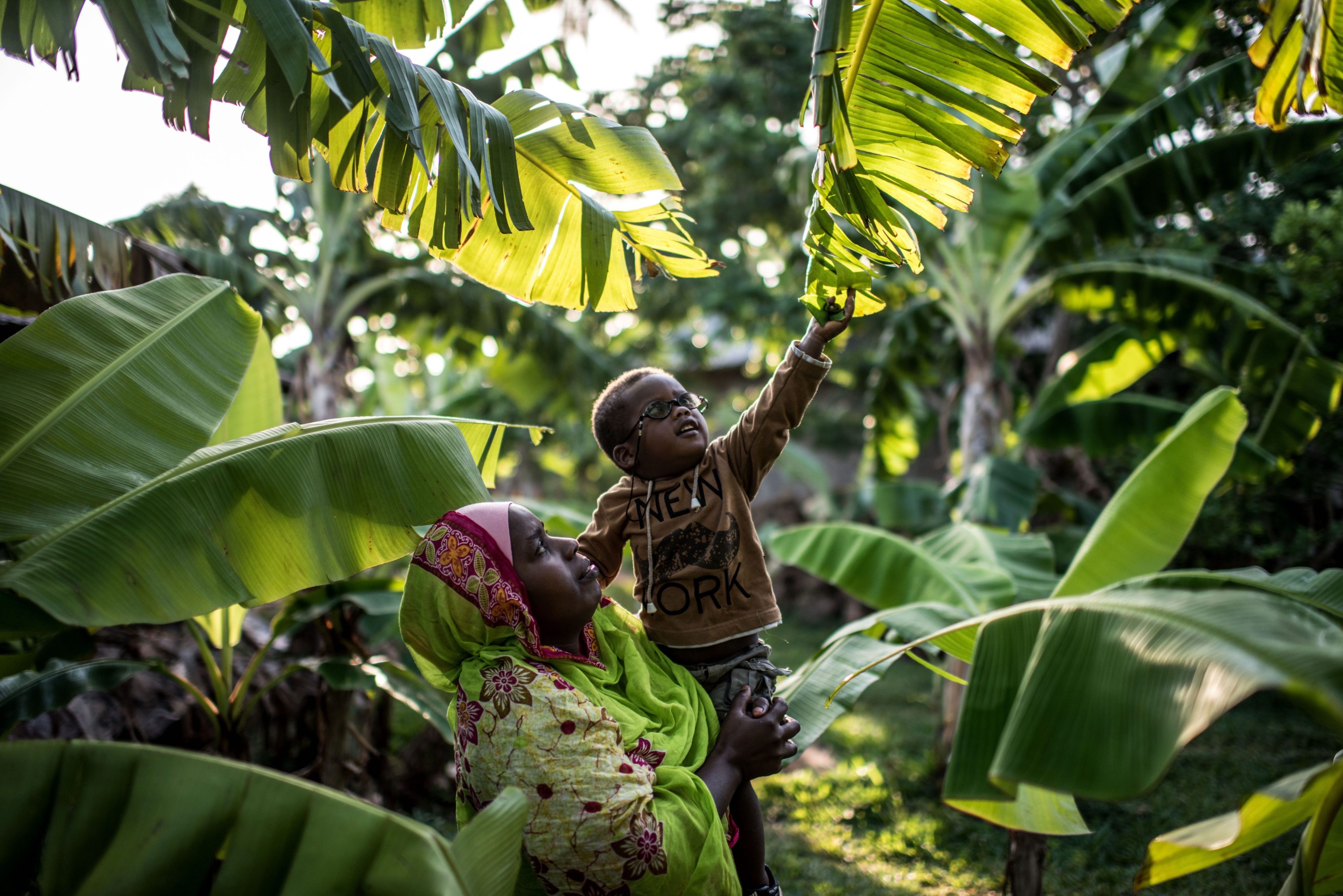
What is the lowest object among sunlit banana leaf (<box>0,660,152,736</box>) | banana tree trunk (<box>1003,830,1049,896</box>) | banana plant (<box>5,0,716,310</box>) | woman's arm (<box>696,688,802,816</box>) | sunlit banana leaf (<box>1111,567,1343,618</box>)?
banana tree trunk (<box>1003,830,1049,896</box>)

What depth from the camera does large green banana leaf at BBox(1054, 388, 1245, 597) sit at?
331 cm

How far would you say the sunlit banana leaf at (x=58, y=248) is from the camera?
269cm

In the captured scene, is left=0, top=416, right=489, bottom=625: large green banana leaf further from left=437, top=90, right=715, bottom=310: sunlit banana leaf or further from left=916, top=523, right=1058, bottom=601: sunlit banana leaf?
left=916, top=523, right=1058, bottom=601: sunlit banana leaf

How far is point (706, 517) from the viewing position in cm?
247

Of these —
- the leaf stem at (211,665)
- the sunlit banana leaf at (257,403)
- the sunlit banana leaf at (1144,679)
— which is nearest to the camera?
the sunlit banana leaf at (1144,679)

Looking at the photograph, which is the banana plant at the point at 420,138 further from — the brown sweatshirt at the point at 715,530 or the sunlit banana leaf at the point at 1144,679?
the sunlit banana leaf at the point at 1144,679

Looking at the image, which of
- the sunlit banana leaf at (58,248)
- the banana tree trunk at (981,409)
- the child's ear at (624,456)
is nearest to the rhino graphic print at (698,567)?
the child's ear at (624,456)

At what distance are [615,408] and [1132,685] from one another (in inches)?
60.3

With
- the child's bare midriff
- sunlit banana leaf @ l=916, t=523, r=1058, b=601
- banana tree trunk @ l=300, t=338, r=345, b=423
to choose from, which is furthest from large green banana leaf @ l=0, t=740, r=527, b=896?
banana tree trunk @ l=300, t=338, r=345, b=423

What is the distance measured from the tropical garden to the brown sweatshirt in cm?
37

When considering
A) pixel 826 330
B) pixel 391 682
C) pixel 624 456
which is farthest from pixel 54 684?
pixel 826 330

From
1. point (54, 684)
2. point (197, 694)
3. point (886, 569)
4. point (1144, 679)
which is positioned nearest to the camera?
point (1144, 679)

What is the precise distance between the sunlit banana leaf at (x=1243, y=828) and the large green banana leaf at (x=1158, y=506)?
1403mm

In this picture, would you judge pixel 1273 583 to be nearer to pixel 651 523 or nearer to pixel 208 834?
pixel 651 523
